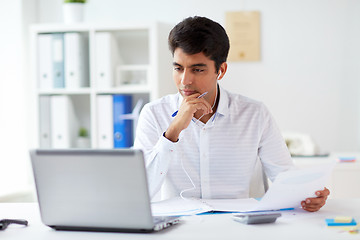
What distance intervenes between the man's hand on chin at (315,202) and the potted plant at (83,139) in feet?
6.44

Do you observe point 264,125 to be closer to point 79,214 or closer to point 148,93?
point 79,214

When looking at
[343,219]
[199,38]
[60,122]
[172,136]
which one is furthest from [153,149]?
[60,122]

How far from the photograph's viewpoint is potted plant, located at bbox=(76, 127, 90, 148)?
3246 millimetres

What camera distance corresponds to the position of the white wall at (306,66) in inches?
125

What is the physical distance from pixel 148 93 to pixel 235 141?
4.83 ft

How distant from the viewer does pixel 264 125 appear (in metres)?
1.94

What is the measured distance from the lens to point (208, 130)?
192 centimetres

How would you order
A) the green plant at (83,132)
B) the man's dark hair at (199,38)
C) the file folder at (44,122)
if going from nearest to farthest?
1. the man's dark hair at (199,38)
2. the file folder at (44,122)
3. the green plant at (83,132)

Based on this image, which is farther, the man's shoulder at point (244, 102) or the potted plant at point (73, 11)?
the potted plant at point (73, 11)

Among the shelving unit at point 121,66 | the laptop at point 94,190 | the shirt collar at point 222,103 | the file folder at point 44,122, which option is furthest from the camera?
the file folder at point 44,122

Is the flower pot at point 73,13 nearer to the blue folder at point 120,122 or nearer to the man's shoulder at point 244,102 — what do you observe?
the blue folder at point 120,122

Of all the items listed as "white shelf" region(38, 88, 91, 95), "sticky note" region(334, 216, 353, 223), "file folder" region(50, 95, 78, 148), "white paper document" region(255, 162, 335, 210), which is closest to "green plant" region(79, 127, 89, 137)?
"file folder" region(50, 95, 78, 148)

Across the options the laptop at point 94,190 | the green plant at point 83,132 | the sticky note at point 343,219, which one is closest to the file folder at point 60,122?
the green plant at point 83,132

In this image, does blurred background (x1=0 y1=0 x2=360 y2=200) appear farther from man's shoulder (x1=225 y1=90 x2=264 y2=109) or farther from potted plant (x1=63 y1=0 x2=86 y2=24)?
man's shoulder (x1=225 y1=90 x2=264 y2=109)
